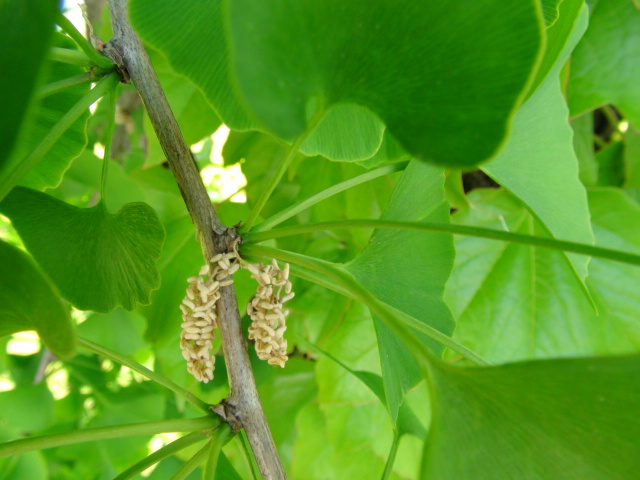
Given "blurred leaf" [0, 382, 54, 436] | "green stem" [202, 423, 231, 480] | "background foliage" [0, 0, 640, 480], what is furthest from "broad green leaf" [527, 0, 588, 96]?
"blurred leaf" [0, 382, 54, 436]

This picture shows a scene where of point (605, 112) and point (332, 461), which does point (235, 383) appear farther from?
point (605, 112)

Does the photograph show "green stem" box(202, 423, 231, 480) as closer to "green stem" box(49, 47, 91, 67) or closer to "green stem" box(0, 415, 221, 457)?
"green stem" box(0, 415, 221, 457)

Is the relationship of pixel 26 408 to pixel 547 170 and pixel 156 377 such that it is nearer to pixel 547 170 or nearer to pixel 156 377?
pixel 156 377

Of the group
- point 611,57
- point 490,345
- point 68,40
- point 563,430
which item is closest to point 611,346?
point 490,345

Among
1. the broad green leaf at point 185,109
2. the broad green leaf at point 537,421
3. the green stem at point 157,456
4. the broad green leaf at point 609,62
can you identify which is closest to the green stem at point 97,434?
the green stem at point 157,456

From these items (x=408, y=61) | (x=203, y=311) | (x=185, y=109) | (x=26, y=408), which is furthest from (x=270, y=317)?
(x=26, y=408)

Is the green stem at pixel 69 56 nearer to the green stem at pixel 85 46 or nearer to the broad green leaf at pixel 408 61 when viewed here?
the green stem at pixel 85 46

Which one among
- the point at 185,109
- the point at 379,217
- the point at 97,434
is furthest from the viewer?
the point at 185,109
